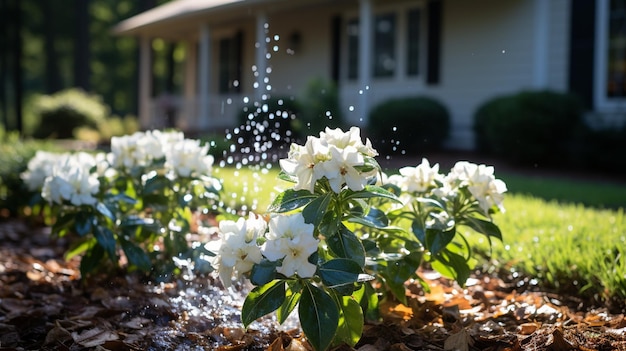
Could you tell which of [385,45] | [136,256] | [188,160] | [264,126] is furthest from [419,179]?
[385,45]

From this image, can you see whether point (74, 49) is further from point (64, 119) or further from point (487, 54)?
point (487, 54)

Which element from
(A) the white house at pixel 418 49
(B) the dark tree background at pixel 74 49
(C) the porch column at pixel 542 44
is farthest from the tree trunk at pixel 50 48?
(C) the porch column at pixel 542 44

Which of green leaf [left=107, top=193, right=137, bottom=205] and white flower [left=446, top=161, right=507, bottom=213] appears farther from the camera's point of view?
green leaf [left=107, top=193, right=137, bottom=205]

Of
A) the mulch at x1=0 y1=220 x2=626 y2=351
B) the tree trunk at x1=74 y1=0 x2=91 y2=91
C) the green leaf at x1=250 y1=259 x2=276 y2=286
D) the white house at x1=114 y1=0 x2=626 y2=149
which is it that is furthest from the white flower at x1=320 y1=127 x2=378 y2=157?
the tree trunk at x1=74 y1=0 x2=91 y2=91

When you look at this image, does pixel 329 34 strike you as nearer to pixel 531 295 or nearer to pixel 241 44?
pixel 241 44

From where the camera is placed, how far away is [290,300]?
217cm

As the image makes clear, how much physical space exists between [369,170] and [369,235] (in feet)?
1.78

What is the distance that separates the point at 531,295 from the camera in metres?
3.17

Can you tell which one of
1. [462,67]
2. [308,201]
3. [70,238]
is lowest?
[70,238]

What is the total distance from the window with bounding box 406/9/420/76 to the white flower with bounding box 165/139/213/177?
32.0ft

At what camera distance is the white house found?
1011cm

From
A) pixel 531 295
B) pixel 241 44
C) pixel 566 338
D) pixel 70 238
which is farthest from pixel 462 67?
pixel 566 338

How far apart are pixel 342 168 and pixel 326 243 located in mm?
271

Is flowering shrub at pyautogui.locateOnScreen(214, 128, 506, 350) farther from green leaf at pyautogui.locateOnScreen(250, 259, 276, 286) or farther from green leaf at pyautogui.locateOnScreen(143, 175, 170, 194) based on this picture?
green leaf at pyautogui.locateOnScreen(143, 175, 170, 194)
